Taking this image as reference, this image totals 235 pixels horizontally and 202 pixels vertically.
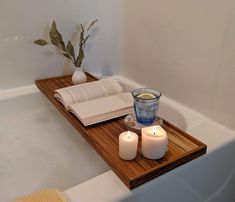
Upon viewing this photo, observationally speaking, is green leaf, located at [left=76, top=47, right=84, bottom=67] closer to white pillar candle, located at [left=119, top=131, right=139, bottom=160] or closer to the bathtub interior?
the bathtub interior

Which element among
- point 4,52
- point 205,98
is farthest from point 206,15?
point 4,52

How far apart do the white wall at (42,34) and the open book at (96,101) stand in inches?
12.7

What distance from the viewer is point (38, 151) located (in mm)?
1224

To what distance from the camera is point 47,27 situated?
1.39 metres

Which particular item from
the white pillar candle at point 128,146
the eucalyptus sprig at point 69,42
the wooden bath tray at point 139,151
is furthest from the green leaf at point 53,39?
the white pillar candle at point 128,146

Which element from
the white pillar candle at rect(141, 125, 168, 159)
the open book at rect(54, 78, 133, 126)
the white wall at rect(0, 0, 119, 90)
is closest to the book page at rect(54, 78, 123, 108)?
the open book at rect(54, 78, 133, 126)

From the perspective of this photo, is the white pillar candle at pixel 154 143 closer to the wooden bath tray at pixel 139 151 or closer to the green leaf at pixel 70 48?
the wooden bath tray at pixel 139 151

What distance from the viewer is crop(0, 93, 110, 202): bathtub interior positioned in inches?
41.6

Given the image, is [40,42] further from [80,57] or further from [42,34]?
[80,57]

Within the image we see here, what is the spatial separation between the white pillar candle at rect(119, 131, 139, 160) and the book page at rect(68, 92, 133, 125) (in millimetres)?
245

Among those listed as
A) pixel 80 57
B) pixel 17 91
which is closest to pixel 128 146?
pixel 80 57

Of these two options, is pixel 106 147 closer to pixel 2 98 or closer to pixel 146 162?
pixel 146 162

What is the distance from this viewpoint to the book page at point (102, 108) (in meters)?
1.00

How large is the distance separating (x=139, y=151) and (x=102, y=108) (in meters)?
0.29
